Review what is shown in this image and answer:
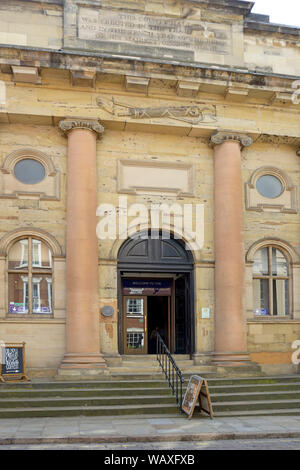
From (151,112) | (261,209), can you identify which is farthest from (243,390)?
(151,112)

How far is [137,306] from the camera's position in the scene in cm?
1756

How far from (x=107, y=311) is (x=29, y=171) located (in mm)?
4222

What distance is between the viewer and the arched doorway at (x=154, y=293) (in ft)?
50.1

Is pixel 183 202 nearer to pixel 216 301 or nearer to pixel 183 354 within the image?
pixel 216 301

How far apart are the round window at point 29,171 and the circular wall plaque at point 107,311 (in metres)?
3.78

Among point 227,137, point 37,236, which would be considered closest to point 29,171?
point 37,236

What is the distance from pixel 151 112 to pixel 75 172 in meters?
2.68

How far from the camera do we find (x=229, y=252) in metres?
15.0

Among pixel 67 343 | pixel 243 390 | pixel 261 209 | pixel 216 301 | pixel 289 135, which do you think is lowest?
pixel 243 390

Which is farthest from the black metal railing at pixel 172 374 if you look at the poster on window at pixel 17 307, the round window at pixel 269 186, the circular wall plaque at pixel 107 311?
the round window at pixel 269 186

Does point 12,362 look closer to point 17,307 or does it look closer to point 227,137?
point 17,307
